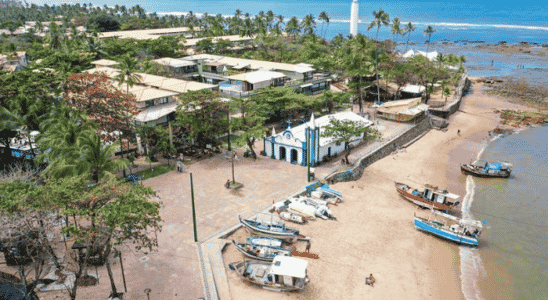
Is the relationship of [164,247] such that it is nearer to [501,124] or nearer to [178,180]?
[178,180]

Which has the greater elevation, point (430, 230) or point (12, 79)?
point (12, 79)

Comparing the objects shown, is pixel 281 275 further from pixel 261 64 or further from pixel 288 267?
pixel 261 64

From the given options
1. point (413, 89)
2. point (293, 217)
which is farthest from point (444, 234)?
point (413, 89)

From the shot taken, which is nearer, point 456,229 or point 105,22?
point 456,229

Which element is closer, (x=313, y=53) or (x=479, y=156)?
(x=479, y=156)

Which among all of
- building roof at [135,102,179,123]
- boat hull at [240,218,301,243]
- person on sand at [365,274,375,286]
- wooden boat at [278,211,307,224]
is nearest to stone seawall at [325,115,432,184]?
wooden boat at [278,211,307,224]

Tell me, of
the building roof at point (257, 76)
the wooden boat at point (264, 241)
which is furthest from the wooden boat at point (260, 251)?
the building roof at point (257, 76)

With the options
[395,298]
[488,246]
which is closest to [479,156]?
[488,246]
